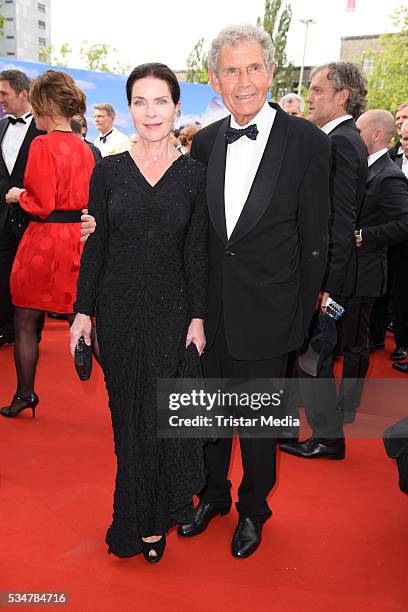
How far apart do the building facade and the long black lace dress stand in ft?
250

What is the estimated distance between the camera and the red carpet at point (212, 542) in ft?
6.73

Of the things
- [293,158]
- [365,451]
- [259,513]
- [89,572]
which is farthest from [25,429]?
[293,158]

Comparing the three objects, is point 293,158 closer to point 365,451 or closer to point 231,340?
point 231,340

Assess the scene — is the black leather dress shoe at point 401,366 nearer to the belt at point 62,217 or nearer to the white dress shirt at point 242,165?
the belt at point 62,217

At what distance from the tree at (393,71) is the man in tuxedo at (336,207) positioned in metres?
28.3

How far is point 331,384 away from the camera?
10.8 feet

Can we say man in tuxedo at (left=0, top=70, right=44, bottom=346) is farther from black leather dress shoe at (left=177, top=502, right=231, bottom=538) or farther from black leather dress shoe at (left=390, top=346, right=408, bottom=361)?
black leather dress shoe at (left=390, top=346, right=408, bottom=361)

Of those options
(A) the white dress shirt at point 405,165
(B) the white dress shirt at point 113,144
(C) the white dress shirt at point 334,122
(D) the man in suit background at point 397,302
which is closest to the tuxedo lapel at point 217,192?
(C) the white dress shirt at point 334,122

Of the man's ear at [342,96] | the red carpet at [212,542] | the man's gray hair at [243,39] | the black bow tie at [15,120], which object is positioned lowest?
the red carpet at [212,542]

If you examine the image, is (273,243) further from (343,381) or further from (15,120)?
(15,120)

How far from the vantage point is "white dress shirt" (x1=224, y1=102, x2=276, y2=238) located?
2.09m

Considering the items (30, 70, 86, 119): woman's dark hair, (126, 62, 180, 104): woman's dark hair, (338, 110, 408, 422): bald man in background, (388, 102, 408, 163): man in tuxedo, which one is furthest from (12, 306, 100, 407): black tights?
(388, 102, 408, 163): man in tuxedo

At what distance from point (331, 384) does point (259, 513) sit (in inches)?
45.7

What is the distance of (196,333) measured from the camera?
212 centimetres
